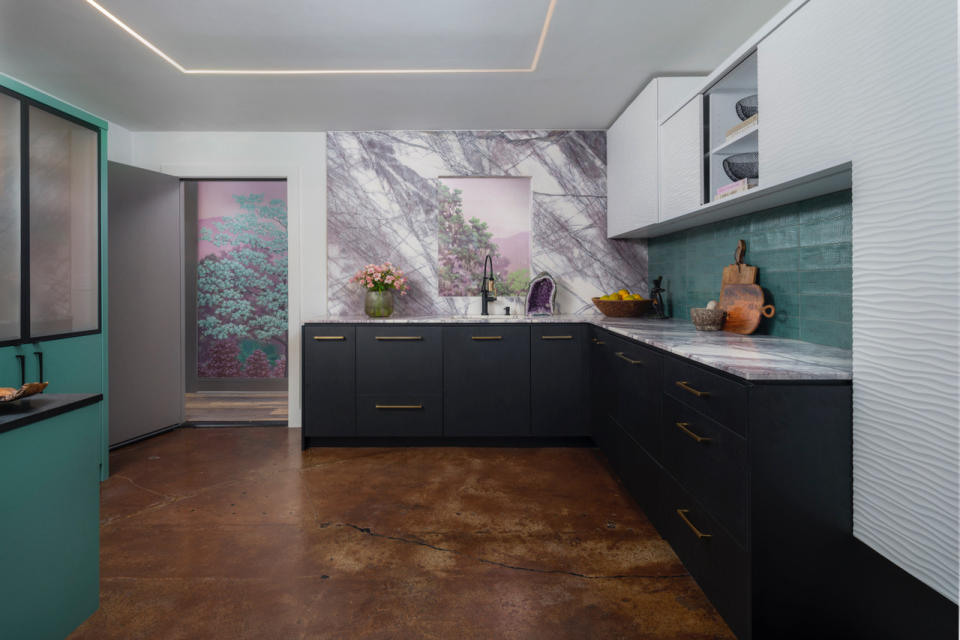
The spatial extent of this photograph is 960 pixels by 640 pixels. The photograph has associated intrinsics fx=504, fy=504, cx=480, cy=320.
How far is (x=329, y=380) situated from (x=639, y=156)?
255cm

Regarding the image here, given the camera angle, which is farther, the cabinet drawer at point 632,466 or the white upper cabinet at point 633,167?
the white upper cabinet at point 633,167

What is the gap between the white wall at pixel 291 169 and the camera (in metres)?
4.04

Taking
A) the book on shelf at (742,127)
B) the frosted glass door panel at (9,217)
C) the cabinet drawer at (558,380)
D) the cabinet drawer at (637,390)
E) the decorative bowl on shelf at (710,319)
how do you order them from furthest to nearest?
the cabinet drawer at (558,380), the decorative bowl on shelf at (710,319), the frosted glass door panel at (9,217), the cabinet drawer at (637,390), the book on shelf at (742,127)

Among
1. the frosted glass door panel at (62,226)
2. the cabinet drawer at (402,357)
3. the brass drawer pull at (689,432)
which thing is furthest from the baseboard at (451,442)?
the brass drawer pull at (689,432)

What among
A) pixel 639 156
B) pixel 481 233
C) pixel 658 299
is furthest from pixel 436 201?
pixel 658 299

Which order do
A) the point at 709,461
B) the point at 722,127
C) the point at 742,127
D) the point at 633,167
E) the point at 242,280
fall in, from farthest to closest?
the point at 242,280 < the point at 633,167 < the point at 722,127 < the point at 742,127 < the point at 709,461

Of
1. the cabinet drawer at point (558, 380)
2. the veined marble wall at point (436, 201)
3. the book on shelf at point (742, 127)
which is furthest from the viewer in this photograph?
the veined marble wall at point (436, 201)

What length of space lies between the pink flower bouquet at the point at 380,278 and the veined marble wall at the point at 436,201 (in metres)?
0.22

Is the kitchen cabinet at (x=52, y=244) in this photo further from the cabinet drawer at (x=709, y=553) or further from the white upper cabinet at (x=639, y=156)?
the white upper cabinet at (x=639, y=156)

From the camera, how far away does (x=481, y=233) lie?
421cm

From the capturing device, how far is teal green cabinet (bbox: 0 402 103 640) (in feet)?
4.06

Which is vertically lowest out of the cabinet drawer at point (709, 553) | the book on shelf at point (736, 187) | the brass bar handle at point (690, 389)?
the cabinet drawer at point (709, 553)

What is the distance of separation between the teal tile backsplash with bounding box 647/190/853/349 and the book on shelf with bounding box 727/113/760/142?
0.40 m

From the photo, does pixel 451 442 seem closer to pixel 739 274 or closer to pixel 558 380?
pixel 558 380
